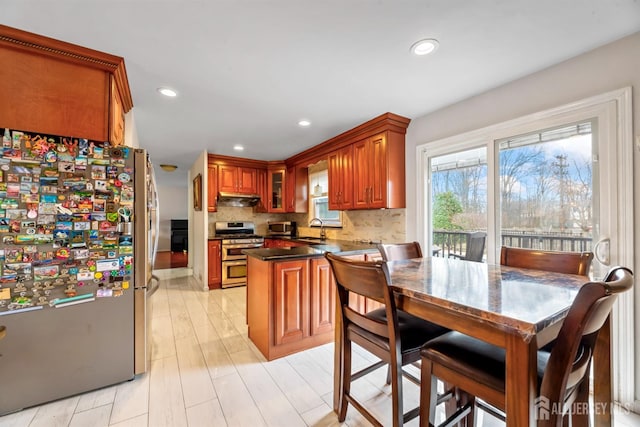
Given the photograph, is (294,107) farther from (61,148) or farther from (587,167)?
(587,167)

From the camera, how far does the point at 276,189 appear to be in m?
5.34

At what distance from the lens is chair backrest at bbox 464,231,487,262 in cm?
251

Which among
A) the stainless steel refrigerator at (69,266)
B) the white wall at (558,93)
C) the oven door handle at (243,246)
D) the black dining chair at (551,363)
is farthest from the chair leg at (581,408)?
the oven door handle at (243,246)

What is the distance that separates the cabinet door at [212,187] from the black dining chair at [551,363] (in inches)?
175

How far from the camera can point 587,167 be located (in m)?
1.89

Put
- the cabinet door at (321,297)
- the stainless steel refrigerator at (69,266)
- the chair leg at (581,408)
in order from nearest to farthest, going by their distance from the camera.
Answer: the chair leg at (581,408) < the stainless steel refrigerator at (69,266) < the cabinet door at (321,297)

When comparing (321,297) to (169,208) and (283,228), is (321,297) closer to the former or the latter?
(283,228)

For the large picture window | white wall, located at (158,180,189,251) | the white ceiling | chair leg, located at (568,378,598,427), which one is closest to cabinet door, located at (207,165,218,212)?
the white ceiling

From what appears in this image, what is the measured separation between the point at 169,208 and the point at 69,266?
334 inches

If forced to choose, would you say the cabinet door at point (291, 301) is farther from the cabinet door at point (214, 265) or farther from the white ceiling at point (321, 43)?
the cabinet door at point (214, 265)

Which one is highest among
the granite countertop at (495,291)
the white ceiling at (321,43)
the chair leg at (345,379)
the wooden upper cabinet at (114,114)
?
the white ceiling at (321,43)

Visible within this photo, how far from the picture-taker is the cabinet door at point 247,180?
5043mm

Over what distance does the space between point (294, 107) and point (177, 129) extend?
1672 mm

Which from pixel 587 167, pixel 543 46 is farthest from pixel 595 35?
pixel 587 167
